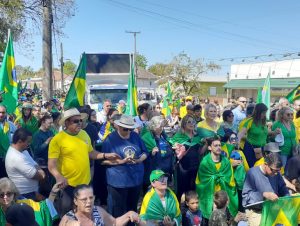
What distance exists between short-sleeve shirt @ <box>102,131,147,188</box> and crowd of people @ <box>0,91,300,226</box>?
0.01 metres

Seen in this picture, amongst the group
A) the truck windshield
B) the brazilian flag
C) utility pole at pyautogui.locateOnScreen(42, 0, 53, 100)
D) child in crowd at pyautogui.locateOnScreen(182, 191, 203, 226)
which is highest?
utility pole at pyautogui.locateOnScreen(42, 0, 53, 100)

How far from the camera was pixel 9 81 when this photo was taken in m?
6.64

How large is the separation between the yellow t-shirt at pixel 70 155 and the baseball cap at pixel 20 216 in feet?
3.86

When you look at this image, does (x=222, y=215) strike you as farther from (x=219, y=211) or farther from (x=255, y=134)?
(x=255, y=134)

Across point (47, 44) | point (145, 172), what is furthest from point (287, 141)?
point (47, 44)

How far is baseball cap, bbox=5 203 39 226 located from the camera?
2978 millimetres

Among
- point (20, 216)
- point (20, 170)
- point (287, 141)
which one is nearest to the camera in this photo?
point (20, 216)

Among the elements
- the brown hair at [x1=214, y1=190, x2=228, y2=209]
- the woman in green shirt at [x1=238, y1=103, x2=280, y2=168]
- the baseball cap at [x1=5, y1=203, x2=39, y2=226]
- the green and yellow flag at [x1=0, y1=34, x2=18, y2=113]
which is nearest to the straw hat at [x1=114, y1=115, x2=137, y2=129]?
the brown hair at [x1=214, y1=190, x2=228, y2=209]

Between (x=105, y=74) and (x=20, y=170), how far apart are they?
1103 cm

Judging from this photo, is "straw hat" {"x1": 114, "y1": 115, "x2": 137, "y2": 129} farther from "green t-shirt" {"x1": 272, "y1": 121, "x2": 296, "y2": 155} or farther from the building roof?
the building roof

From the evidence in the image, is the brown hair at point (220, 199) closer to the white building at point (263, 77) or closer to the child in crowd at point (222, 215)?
the child in crowd at point (222, 215)

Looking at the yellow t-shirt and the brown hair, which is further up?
the yellow t-shirt

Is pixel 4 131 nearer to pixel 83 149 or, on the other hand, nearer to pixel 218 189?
pixel 83 149

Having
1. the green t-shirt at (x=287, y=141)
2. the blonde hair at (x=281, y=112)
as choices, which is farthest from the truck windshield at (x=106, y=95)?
the green t-shirt at (x=287, y=141)
